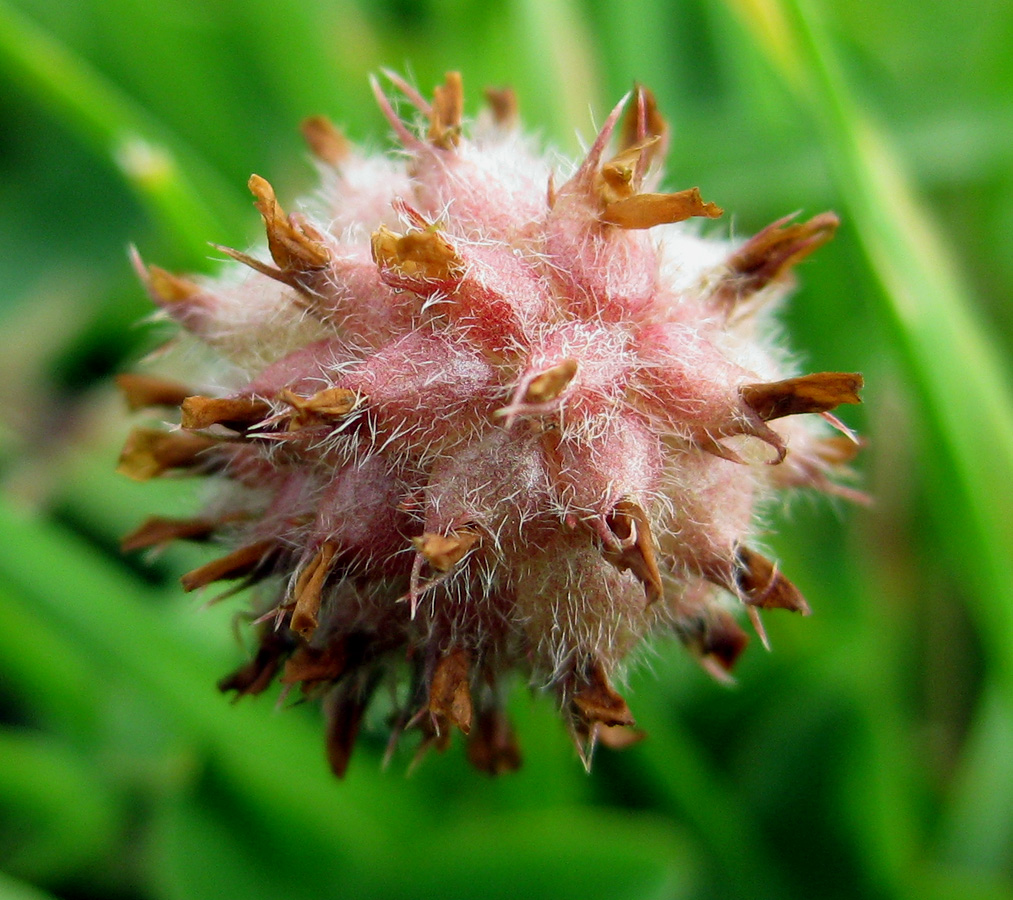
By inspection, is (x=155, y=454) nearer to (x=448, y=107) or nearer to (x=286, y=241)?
(x=286, y=241)

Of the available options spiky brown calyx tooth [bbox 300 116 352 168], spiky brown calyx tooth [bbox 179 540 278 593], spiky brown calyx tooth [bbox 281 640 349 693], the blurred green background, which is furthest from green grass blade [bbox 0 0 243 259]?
spiky brown calyx tooth [bbox 281 640 349 693]

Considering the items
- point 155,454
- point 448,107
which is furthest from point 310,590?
point 448,107

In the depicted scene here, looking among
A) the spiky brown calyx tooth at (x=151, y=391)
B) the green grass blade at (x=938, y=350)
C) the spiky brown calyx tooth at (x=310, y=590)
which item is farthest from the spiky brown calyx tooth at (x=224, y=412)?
the green grass blade at (x=938, y=350)

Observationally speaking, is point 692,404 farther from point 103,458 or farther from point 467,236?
point 103,458

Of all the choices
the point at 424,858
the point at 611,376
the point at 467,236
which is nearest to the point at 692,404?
the point at 611,376

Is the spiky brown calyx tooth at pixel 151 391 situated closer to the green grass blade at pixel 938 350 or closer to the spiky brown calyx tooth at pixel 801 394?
the spiky brown calyx tooth at pixel 801 394

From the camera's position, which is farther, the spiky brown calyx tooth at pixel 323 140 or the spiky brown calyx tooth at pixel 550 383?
the spiky brown calyx tooth at pixel 323 140

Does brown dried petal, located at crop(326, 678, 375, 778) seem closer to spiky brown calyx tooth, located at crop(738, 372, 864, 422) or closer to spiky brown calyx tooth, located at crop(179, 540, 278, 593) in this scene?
spiky brown calyx tooth, located at crop(179, 540, 278, 593)
